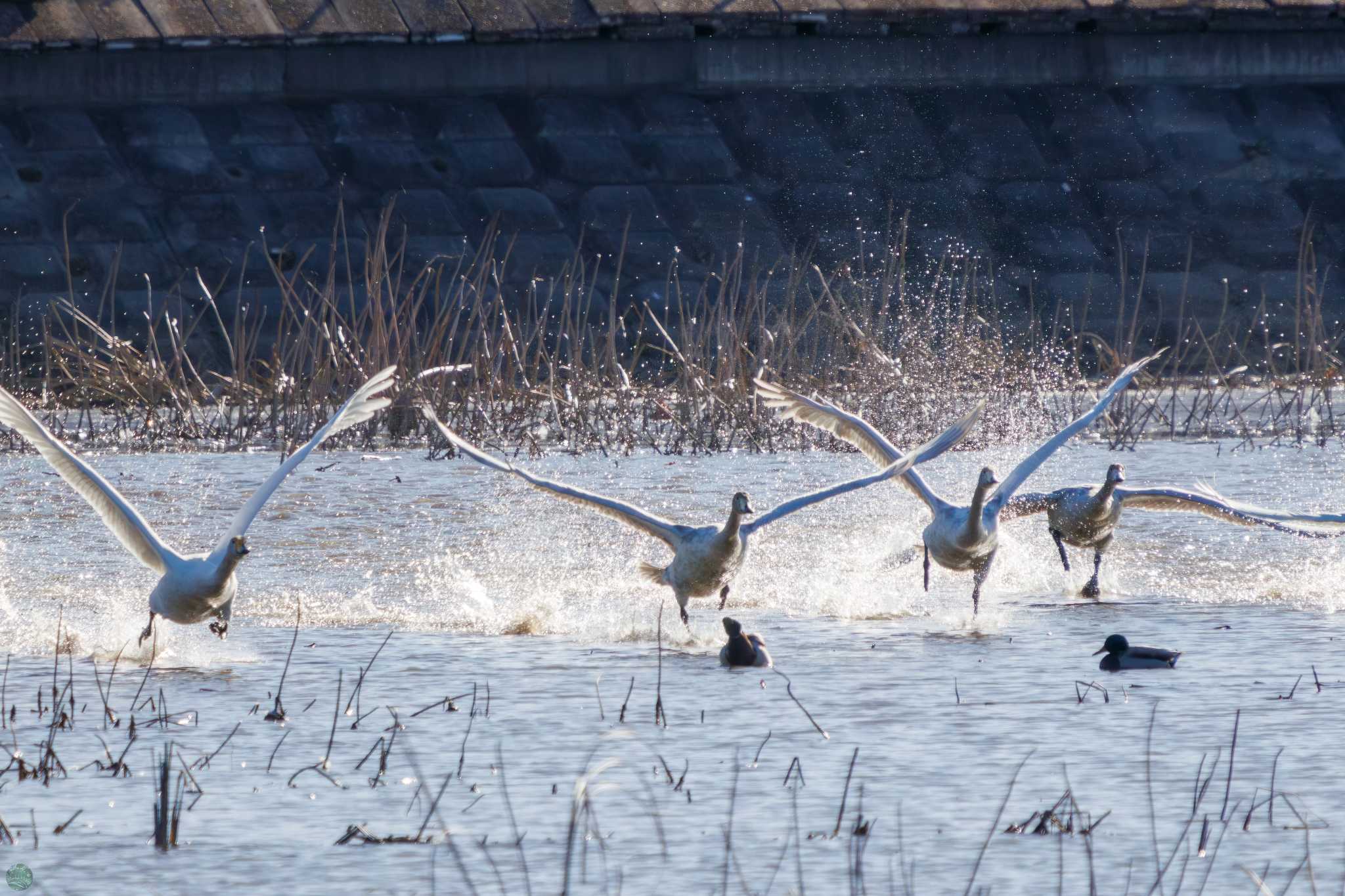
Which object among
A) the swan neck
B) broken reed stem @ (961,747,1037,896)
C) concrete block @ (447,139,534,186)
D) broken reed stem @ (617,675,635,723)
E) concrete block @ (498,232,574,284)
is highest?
concrete block @ (447,139,534,186)

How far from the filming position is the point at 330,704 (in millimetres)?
8375

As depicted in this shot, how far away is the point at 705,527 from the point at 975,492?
4.58ft

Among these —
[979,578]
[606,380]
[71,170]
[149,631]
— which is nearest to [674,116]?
[71,170]

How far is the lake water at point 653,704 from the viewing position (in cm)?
624

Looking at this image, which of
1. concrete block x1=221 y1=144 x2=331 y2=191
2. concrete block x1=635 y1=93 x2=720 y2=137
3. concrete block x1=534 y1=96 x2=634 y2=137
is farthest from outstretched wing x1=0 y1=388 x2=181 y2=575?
concrete block x1=635 y1=93 x2=720 y2=137

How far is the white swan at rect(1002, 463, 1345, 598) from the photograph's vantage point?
11.2 m

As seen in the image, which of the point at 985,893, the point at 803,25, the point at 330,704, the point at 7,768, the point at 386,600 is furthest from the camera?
the point at 803,25

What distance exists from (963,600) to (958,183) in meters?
14.9

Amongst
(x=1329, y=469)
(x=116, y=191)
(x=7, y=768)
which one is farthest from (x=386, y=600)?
(x=116, y=191)

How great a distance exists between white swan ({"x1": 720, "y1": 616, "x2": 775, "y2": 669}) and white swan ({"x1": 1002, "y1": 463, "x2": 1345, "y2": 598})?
2708mm

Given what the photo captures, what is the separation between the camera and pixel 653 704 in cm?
839

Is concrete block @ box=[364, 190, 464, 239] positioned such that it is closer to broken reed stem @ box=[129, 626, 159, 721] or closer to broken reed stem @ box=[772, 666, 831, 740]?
broken reed stem @ box=[129, 626, 159, 721]

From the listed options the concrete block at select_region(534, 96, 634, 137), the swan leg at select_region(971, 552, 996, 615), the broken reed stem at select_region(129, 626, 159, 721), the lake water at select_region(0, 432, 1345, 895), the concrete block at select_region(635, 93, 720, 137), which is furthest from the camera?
the concrete block at select_region(635, 93, 720, 137)

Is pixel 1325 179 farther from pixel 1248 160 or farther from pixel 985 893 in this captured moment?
pixel 985 893
